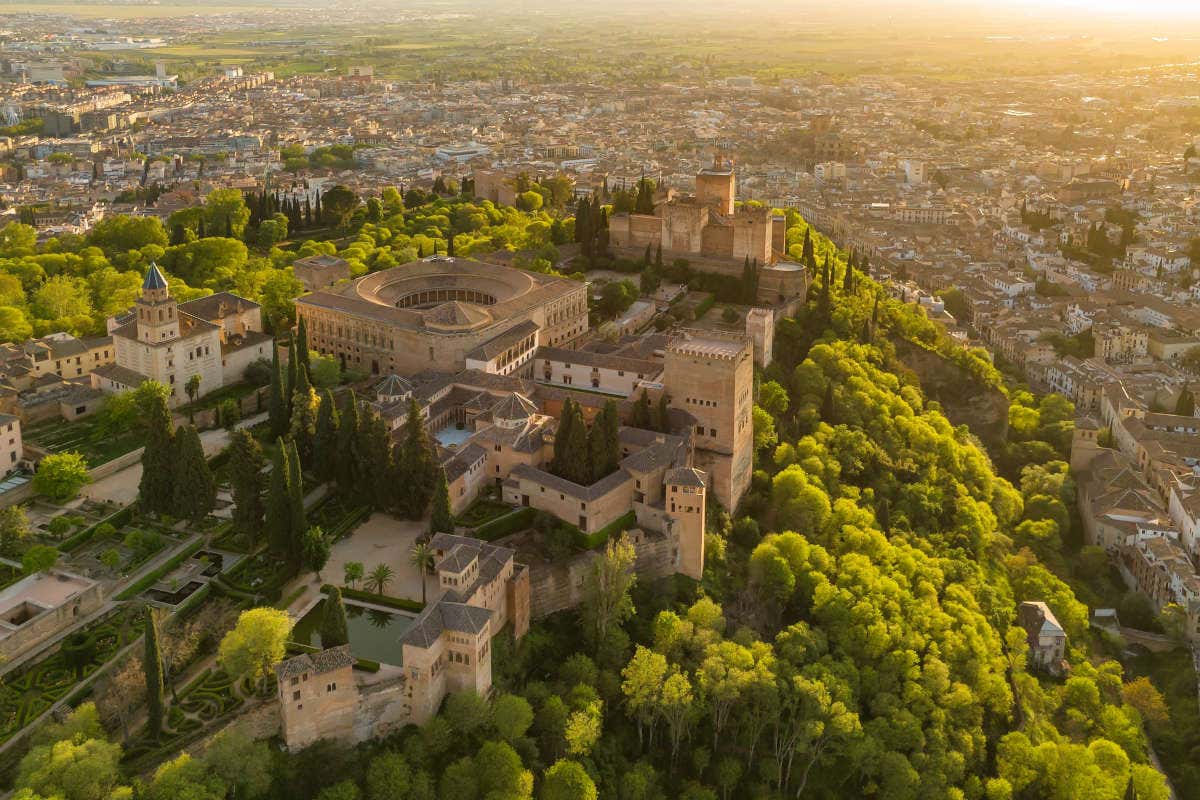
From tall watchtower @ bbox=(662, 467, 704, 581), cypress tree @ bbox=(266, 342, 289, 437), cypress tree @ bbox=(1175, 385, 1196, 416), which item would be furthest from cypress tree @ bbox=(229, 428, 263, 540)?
cypress tree @ bbox=(1175, 385, 1196, 416)

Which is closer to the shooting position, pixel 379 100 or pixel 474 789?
pixel 474 789

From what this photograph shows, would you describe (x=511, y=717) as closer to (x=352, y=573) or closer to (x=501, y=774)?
(x=501, y=774)

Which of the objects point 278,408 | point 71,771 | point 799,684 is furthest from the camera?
point 278,408

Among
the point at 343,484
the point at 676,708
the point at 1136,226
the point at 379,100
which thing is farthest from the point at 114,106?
the point at 676,708

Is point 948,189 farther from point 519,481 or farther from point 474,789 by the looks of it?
point 474,789

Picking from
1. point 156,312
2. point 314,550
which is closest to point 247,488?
point 314,550

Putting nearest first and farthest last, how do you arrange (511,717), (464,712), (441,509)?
1. (464,712)
2. (511,717)
3. (441,509)
